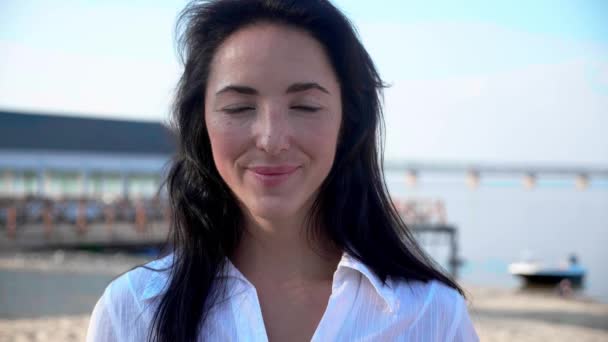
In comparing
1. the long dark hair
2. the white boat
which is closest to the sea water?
the white boat

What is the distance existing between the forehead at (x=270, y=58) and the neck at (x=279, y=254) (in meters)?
0.38

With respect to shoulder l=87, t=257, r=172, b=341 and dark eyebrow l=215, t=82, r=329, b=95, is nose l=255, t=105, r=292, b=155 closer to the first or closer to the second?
dark eyebrow l=215, t=82, r=329, b=95

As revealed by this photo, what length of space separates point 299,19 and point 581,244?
35.9 meters

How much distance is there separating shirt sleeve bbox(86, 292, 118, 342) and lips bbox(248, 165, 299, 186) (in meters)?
0.48

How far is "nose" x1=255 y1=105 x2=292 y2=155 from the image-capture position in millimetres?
1389

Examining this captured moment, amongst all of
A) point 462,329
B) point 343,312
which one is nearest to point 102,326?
point 343,312

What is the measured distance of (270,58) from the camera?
4.58ft

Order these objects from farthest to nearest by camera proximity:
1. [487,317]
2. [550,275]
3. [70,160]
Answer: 1. [70,160]
2. [550,275]
3. [487,317]

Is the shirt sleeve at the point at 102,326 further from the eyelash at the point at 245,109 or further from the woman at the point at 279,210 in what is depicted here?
the eyelash at the point at 245,109

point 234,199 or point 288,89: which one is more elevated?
point 288,89

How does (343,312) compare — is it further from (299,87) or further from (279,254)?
(299,87)

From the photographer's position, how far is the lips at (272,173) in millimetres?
1415

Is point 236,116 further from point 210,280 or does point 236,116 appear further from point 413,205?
point 413,205

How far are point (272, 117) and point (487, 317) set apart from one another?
1062 centimetres
